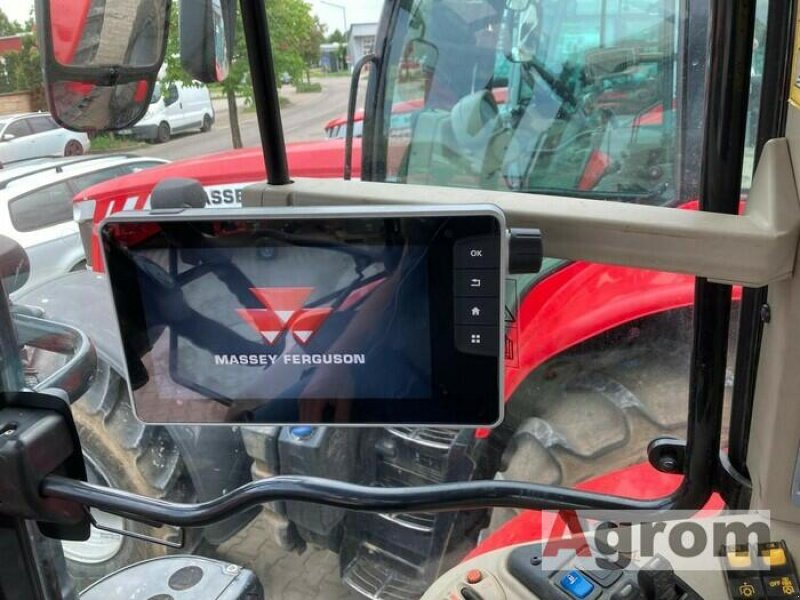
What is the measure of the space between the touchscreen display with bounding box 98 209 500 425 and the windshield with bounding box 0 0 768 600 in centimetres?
38

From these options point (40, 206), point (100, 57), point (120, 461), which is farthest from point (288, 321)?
point (40, 206)

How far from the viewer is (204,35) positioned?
2.80 feet

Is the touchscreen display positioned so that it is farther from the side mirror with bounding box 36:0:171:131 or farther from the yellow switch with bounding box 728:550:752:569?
the yellow switch with bounding box 728:550:752:569

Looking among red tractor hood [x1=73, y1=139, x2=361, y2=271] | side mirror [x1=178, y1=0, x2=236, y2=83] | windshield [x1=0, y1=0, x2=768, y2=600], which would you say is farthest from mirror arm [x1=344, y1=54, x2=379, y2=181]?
side mirror [x1=178, y1=0, x2=236, y2=83]

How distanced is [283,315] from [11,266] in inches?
19.9

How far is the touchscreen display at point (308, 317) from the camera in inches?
28.2

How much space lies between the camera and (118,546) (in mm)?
2125

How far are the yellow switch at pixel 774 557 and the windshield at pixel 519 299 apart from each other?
269 millimetres

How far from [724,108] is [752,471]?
406 millimetres

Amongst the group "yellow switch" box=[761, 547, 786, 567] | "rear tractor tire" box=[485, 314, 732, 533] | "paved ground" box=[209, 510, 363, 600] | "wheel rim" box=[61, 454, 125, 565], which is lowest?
"paved ground" box=[209, 510, 363, 600]

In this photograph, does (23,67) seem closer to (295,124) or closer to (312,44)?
(312,44)

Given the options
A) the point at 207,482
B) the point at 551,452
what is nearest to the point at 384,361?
the point at 551,452

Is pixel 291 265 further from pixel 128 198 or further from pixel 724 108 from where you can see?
pixel 128 198

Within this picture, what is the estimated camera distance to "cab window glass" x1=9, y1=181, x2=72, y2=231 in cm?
336
